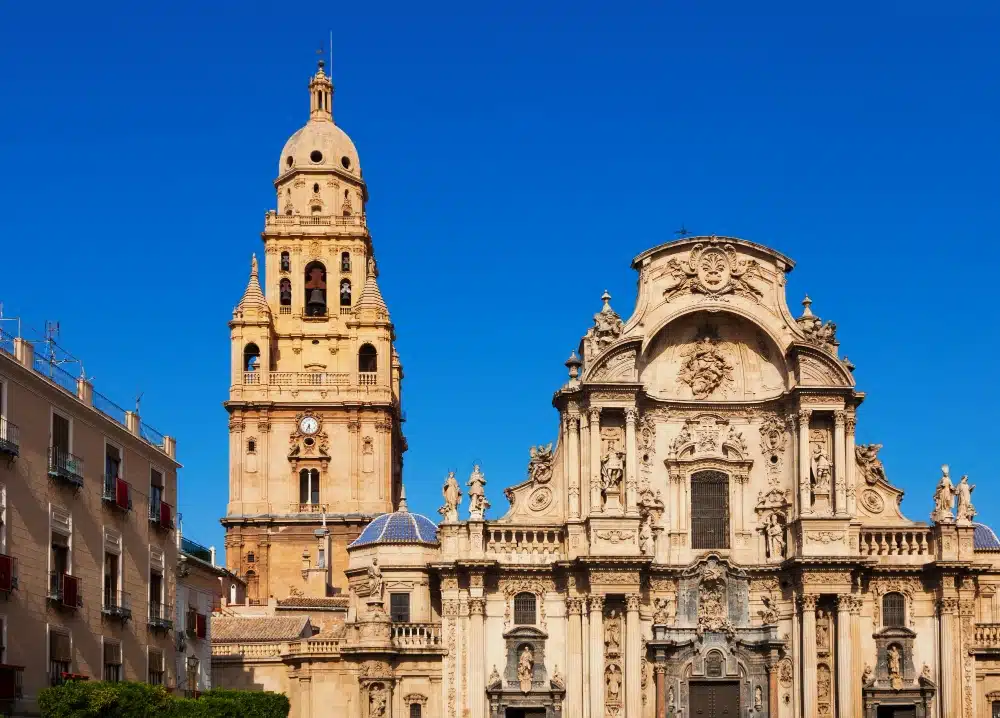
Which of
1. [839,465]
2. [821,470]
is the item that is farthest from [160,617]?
[839,465]

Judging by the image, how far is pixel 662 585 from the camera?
189 ft

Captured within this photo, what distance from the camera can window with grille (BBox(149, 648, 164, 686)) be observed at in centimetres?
4716

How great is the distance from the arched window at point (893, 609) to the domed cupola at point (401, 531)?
17322 millimetres

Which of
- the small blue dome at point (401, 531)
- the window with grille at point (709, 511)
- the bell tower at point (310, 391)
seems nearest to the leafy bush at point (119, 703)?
the small blue dome at point (401, 531)

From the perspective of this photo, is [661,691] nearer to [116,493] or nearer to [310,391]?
[116,493]

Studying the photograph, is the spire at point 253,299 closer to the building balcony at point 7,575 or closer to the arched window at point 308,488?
the arched window at point 308,488

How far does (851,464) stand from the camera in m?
58.1

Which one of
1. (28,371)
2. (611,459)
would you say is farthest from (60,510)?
(611,459)

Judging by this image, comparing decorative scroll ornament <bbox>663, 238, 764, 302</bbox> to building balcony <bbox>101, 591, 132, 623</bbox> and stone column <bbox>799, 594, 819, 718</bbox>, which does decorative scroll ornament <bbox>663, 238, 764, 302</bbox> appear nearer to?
stone column <bbox>799, 594, 819, 718</bbox>

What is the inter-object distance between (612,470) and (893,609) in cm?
1193

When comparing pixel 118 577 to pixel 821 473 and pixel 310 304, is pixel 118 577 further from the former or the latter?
pixel 310 304

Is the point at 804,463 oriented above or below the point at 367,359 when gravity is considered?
below

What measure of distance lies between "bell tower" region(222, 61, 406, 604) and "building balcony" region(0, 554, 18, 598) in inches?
1665

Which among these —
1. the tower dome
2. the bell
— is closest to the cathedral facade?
the bell
